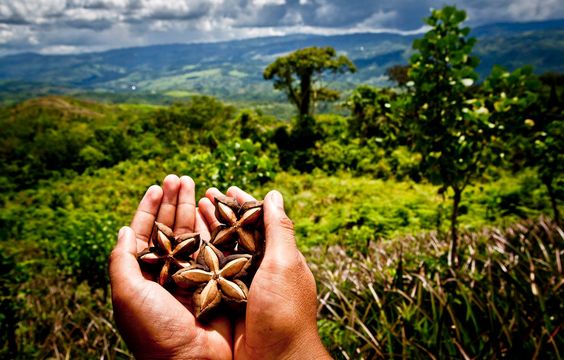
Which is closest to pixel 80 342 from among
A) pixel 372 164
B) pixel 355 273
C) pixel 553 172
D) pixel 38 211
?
pixel 355 273

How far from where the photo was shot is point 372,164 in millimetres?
17234

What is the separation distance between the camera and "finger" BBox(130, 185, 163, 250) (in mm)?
2609

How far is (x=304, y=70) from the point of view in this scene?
23.5m

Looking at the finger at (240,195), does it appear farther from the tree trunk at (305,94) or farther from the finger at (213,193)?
the tree trunk at (305,94)

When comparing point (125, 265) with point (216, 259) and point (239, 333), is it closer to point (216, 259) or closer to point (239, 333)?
point (216, 259)

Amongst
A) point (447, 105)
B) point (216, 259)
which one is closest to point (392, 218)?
point (447, 105)

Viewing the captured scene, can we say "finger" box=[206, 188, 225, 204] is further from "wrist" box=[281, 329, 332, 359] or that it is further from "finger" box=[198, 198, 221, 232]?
"wrist" box=[281, 329, 332, 359]

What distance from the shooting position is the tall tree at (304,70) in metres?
23.1

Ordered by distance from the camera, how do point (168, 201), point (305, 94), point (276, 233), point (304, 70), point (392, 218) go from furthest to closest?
point (305, 94) → point (304, 70) → point (392, 218) → point (168, 201) → point (276, 233)

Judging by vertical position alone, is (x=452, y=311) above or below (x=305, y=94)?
above

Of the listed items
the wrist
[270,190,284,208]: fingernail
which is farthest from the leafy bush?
[270,190,284,208]: fingernail

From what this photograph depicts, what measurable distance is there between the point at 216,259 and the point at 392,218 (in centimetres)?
790

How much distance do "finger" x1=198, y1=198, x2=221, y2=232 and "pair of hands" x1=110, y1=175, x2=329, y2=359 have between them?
85 centimetres

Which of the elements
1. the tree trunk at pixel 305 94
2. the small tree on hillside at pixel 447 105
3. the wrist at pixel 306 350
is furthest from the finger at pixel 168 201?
the tree trunk at pixel 305 94
